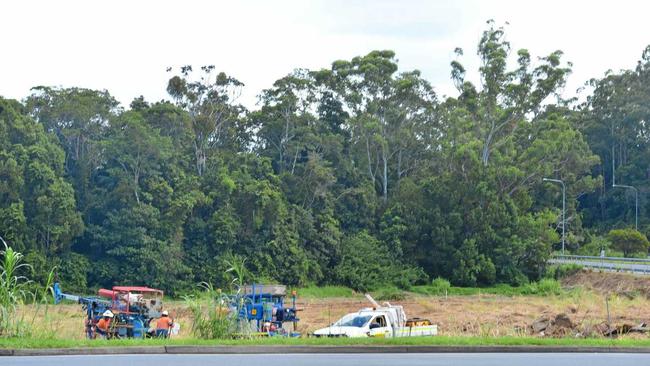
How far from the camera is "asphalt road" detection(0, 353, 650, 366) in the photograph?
64.1ft

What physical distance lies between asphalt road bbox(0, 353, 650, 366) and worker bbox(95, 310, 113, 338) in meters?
9.43

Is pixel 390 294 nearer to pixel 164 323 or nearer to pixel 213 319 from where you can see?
pixel 164 323

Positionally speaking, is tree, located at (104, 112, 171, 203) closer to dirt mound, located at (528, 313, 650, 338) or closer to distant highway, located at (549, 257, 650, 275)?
distant highway, located at (549, 257, 650, 275)

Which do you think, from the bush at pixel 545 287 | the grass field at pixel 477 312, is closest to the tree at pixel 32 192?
the grass field at pixel 477 312

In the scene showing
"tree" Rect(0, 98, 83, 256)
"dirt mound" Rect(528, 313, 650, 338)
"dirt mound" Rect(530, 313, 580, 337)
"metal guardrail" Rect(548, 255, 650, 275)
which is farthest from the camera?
"metal guardrail" Rect(548, 255, 650, 275)

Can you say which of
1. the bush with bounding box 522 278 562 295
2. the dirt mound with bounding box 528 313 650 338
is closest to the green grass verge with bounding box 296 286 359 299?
the bush with bounding box 522 278 562 295

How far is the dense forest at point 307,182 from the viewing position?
66375 mm

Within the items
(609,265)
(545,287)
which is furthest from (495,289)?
(609,265)

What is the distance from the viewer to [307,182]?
76375 millimetres

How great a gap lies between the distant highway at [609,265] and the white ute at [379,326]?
38.4m

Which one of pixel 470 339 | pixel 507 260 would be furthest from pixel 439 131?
pixel 470 339

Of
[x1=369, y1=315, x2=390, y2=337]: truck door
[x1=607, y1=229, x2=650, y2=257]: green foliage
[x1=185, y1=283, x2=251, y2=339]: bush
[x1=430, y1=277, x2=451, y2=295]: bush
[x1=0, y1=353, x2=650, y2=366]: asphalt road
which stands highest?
[x1=607, y1=229, x2=650, y2=257]: green foliage

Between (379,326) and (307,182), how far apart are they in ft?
148

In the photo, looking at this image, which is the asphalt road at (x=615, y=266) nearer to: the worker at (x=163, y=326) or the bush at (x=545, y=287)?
the bush at (x=545, y=287)
